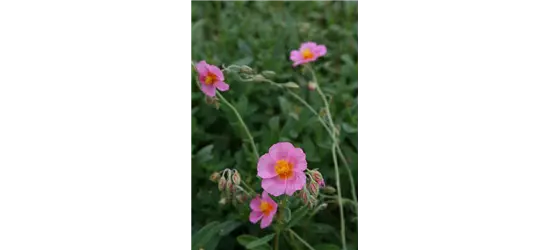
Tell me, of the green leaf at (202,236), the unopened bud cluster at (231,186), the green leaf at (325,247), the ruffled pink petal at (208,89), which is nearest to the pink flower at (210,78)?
the ruffled pink petal at (208,89)

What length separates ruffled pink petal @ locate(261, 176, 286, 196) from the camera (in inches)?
40.6

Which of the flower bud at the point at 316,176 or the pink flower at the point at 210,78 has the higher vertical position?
the pink flower at the point at 210,78

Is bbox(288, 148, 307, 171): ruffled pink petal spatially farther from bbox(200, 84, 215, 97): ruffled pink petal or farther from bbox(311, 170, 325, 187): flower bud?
bbox(200, 84, 215, 97): ruffled pink petal

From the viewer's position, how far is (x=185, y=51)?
2.68 ft

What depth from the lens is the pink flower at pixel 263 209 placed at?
3.66 ft

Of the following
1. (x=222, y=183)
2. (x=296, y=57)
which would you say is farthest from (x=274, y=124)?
(x=222, y=183)

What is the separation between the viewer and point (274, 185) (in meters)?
1.04

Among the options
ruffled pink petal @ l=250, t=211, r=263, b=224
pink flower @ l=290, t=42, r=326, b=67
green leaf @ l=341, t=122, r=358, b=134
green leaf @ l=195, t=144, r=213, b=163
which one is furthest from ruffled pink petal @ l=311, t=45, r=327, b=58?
ruffled pink petal @ l=250, t=211, r=263, b=224

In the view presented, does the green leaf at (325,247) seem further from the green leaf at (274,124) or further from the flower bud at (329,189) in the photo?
the green leaf at (274,124)
